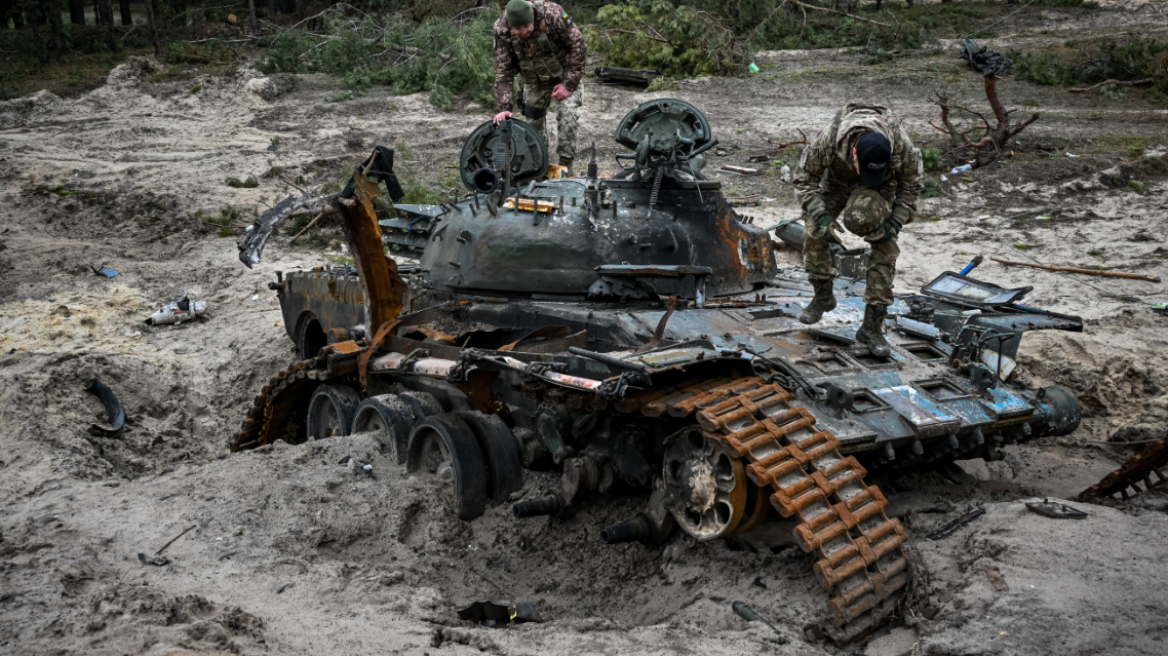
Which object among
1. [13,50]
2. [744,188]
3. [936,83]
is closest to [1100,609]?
[744,188]

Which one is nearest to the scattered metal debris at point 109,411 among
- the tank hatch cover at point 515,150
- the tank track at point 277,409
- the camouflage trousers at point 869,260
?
the tank track at point 277,409

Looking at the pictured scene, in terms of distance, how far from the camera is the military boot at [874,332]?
6.82 meters

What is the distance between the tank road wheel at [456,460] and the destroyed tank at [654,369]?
17mm

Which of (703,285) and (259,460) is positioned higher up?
(703,285)

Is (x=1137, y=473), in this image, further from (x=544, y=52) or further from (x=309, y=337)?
(x=309, y=337)

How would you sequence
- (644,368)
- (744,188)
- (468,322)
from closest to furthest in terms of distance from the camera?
(644,368) → (468,322) → (744,188)

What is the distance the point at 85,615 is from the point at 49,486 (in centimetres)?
294

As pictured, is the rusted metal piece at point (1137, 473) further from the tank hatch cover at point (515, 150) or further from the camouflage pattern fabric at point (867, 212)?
the tank hatch cover at point (515, 150)

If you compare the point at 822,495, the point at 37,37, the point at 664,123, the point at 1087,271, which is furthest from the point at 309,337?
the point at 37,37

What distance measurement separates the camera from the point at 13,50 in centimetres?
2325

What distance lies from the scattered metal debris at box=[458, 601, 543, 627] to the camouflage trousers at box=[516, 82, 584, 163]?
566 centimetres

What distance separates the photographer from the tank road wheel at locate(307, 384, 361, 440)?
27.8 ft

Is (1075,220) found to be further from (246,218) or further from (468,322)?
(246,218)

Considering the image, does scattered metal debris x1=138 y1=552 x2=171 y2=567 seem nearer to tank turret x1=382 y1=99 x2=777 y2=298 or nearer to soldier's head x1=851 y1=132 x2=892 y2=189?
tank turret x1=382 y1=99 x2=777 y2=298
